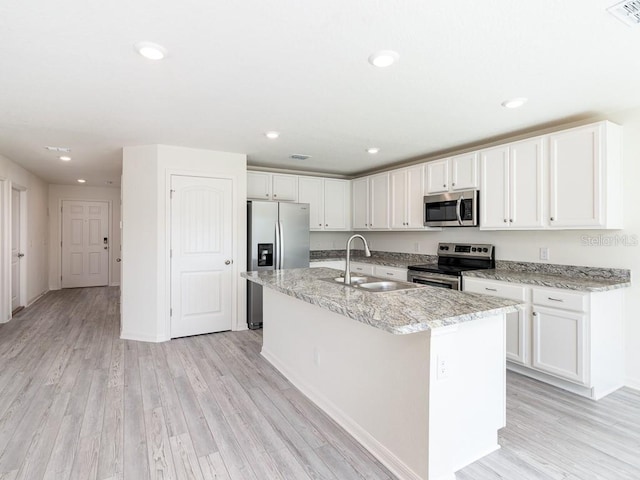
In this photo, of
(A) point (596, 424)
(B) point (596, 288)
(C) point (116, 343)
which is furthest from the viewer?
(C) point (116, 343)

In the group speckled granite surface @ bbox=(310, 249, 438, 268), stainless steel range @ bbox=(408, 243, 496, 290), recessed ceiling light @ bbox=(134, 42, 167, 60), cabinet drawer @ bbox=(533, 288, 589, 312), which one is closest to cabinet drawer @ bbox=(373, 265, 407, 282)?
speckled granite surface @ bbox=(310, 249, 438, 268)

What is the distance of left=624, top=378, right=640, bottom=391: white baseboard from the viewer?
2.83 meters

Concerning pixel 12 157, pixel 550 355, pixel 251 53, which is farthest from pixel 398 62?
pixel 12 157

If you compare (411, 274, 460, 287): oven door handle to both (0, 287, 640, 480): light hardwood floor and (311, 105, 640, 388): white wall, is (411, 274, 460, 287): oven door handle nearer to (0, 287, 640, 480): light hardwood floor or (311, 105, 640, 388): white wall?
(311, 105, 640, 388): white wall

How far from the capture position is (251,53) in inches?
76.6

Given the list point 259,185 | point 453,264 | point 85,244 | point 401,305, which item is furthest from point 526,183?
point 85,244

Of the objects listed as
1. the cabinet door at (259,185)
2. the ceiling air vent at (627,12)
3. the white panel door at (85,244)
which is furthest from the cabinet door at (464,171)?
the white panel door at (85,244)

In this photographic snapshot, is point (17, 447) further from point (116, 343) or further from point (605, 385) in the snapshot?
point (605, 385)

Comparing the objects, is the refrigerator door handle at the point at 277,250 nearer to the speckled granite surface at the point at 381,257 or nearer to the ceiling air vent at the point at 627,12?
the speckled granite surface at the point at 381,257

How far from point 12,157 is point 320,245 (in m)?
4.46

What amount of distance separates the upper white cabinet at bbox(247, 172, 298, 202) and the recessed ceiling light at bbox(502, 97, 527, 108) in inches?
124

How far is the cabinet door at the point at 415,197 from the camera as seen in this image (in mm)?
4430

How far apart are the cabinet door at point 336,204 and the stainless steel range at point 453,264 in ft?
5.74

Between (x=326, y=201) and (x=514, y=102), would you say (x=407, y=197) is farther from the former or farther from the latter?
(x=514, y=102)
